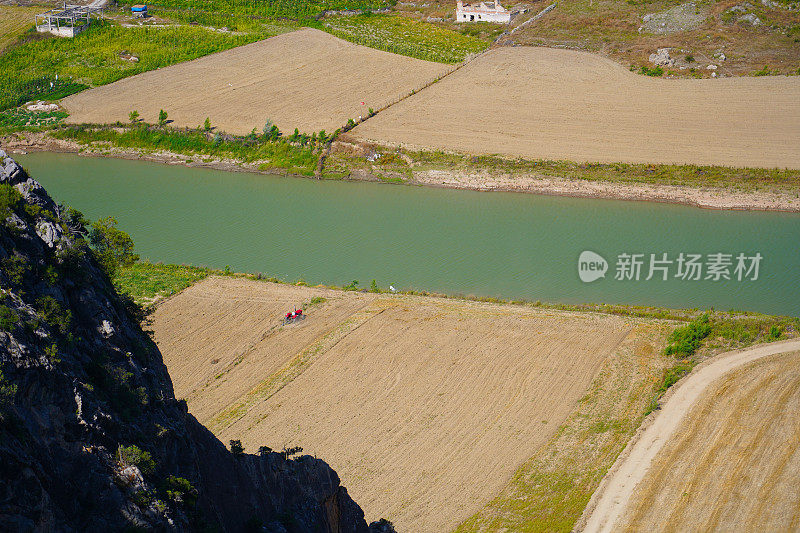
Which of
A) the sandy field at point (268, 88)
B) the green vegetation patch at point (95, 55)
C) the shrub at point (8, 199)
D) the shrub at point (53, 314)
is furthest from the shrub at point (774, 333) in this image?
the green vegetation patch at point (95, 55)

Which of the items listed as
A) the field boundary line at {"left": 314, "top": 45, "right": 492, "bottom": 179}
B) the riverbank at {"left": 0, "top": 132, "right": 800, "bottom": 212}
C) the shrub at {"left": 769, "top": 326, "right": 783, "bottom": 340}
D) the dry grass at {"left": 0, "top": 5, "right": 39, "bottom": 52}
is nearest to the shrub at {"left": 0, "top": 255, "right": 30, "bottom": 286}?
the shrub at {"left": 769, "top": 326, "right": 783, "bottom": 340}

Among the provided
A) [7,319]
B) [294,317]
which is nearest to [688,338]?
[294,317]

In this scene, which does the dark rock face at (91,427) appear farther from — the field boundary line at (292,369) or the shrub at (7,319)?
the field boundary line at (292,369)

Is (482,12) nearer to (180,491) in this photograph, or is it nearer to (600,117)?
(600,117)

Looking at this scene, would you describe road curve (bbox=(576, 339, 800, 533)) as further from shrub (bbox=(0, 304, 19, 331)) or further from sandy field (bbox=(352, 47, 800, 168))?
sandy field (bbox=(352, 47, 800, 168))

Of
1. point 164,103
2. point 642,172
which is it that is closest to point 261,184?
point 164,103

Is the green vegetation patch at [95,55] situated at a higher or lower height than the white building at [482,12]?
lower
